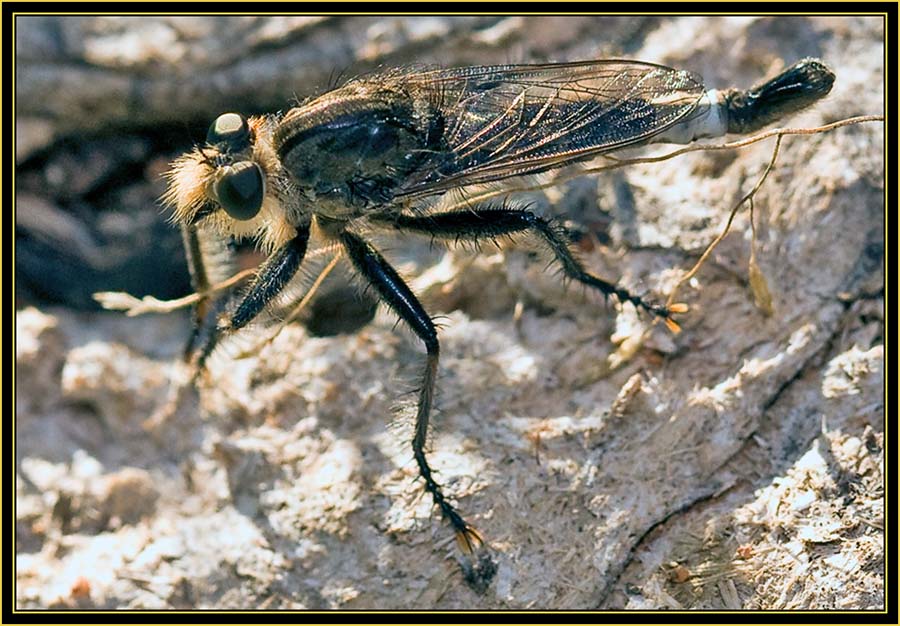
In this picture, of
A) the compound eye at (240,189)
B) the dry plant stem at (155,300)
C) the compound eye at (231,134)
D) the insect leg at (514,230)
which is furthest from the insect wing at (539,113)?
the dry plant stem at (155,300)

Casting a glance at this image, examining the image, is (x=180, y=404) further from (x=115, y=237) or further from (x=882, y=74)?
(x=882, y=74)

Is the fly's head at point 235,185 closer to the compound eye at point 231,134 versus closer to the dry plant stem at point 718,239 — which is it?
the compound eye at point 231,134

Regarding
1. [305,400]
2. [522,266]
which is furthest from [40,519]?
[522,266]

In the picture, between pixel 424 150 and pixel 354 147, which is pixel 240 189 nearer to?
pixel 354 147

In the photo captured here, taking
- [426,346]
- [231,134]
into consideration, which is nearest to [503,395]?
[426,346]

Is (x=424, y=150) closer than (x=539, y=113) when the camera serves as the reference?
Yes

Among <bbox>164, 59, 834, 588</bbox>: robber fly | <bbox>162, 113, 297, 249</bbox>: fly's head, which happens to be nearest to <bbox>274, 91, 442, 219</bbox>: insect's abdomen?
<bbox>164, 59, 834, 588</bbox>: robber fly
